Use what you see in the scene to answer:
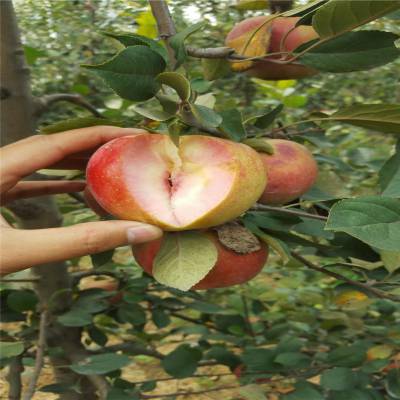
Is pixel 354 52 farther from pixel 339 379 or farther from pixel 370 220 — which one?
pixel 339 379

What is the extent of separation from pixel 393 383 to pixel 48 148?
77cm

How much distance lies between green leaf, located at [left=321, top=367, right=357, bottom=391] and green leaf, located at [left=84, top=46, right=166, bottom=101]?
26.5 inches

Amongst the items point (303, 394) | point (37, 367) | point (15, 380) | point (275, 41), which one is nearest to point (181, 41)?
point (275, 41)

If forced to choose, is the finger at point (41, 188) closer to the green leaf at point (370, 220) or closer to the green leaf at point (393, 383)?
the green leaf at point (370, 220)

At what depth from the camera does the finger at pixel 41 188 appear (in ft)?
2.75

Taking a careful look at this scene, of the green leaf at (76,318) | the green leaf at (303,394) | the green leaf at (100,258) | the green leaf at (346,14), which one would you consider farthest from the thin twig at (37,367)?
the green leaf at (346,14)

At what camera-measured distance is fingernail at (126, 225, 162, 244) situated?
20.9 inches

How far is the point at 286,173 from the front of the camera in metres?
0.72

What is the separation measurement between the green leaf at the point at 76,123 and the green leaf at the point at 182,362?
0.64 m

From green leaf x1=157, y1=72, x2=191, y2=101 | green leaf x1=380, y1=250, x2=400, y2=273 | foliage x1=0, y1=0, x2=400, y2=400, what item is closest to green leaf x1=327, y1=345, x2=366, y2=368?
foliage x1=0, y1=0, x2=400, y2=400

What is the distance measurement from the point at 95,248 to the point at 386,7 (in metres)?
0.36

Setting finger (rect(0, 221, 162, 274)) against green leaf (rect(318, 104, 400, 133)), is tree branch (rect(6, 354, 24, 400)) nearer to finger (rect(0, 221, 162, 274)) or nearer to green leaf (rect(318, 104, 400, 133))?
finger (rect(0, 221, 162, 274))

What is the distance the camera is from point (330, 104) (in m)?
2.90

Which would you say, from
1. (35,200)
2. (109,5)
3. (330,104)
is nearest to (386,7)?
(35,200)
